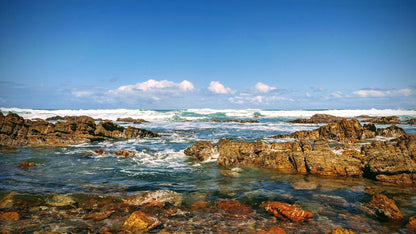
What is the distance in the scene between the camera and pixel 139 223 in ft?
14.8

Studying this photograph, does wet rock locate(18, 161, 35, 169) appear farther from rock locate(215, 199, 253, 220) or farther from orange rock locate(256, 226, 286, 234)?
orange rock locate(256, 226, 286, 234)

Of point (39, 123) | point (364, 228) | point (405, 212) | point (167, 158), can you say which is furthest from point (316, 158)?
point (39, 123)

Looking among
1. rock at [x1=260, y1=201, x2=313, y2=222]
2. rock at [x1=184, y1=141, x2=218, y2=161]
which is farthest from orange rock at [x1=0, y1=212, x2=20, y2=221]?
rock at [x1=184, y1=141, x2=218, y2=161]

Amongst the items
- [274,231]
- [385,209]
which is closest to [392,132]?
[385,209]

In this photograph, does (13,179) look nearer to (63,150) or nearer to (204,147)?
(63,150)

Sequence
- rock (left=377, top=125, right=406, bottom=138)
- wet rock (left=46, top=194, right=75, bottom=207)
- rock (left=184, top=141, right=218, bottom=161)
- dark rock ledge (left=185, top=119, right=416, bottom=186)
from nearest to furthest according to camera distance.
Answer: wet rock (left=46, top=194, right=75, bottom=207), dark rock ledge (left=185, top=119, right=416, bottom=186), rock (left=184, top=141, right=218, bottom=161), rock (left=377, top=125, right=406, bottom=138)

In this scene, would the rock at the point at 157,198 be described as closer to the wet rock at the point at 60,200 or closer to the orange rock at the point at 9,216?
the wet rock at the point at 60,200

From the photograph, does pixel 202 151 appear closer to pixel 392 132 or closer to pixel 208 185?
pixel 208 185

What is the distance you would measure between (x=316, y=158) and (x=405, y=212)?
3.72 meters

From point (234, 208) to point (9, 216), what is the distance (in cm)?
473

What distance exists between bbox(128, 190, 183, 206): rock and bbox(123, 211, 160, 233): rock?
1.12m

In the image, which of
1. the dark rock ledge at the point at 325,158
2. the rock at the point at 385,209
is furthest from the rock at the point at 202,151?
the rock at the point at 385,209

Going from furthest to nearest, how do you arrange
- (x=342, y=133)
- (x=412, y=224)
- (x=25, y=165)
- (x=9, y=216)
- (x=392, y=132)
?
(x=392, y=132), (x=342, y=133), (x=25, y=165), (x=9, y=216), (x=412, y=224)

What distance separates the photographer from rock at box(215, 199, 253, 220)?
203 inches
